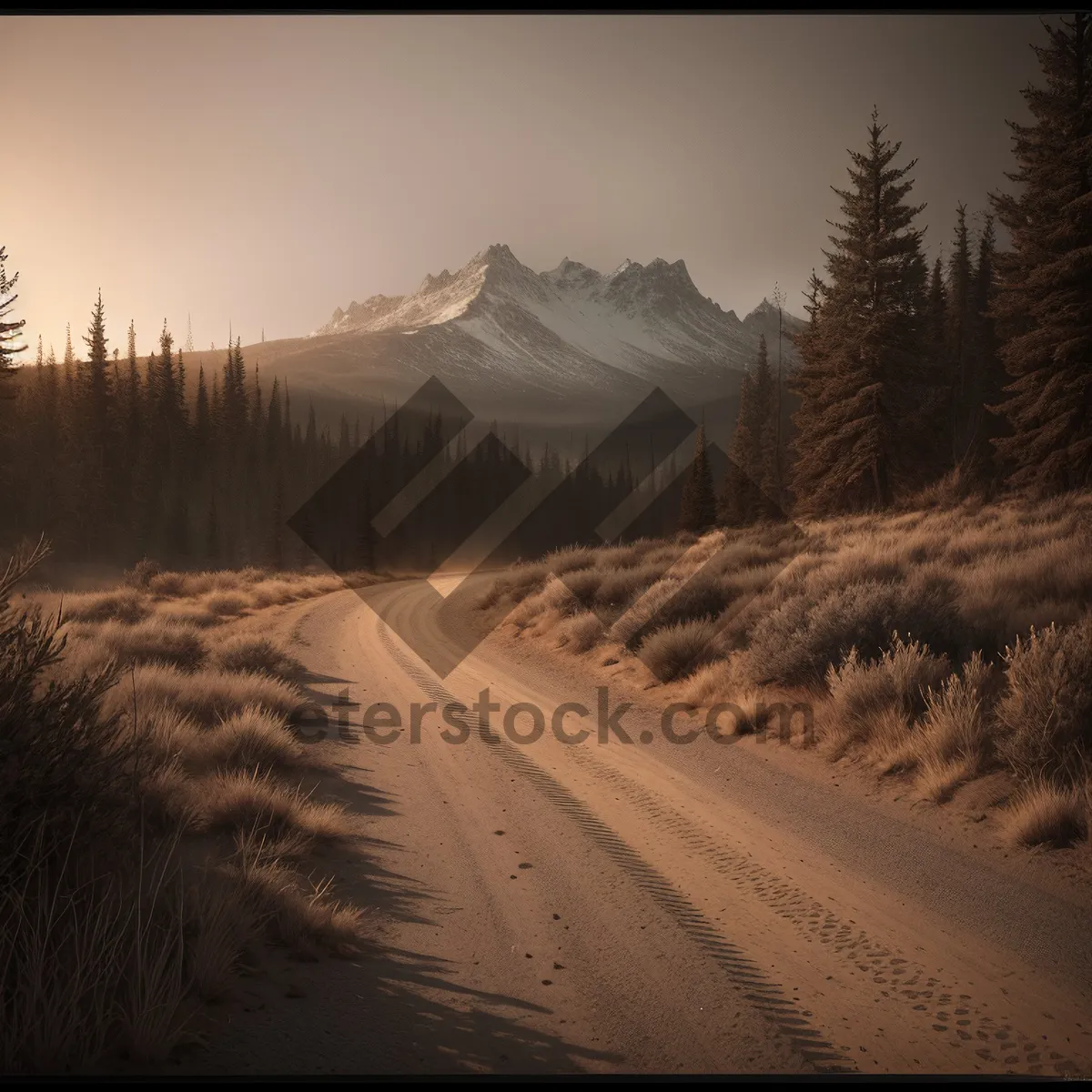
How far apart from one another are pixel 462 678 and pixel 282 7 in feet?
33.0

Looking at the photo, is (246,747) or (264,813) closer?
(264,813)

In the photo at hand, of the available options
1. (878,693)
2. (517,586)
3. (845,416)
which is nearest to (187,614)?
(517,586)

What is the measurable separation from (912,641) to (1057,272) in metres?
23.7

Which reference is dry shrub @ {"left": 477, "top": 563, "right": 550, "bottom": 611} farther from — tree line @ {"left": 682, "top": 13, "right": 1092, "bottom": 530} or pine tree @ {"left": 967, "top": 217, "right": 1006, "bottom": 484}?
pine tree @ {"left": 967, "top": 217, "right": 1006, "bottom": 484}

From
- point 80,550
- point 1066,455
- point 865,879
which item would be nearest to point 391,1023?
point 865,879

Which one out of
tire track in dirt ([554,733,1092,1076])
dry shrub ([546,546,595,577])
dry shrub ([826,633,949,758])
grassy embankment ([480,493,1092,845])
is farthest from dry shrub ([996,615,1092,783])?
dry shrub ([546,546,595,577])

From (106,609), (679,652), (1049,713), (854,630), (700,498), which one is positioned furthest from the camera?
(700,498)

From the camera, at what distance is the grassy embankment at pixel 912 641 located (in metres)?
5.56

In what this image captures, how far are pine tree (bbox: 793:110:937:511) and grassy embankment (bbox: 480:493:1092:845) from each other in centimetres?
1249

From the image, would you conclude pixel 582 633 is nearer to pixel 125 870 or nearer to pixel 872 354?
pixel 125 870

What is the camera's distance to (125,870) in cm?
375
